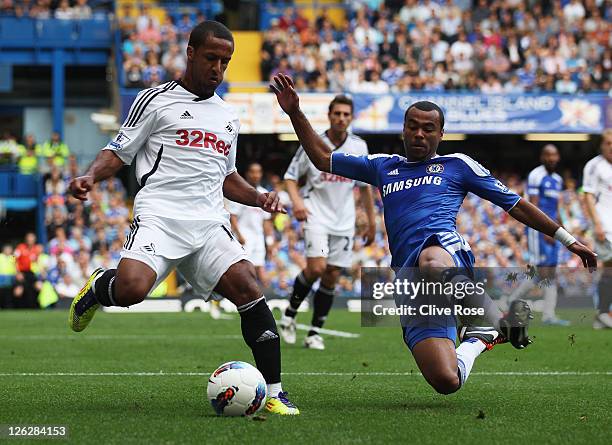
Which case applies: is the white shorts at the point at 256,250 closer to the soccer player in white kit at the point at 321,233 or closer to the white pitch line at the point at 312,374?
the soccer player in white kit at the point at 321,233

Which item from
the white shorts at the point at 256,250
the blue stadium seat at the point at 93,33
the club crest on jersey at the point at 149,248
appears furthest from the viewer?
the blue stadium seat at the point at 93,33

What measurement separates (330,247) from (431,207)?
17.2ft

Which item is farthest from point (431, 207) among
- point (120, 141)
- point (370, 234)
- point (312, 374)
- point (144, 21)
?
point (144, 21)

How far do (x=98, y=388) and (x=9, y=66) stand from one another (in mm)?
24635

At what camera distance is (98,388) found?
26.7 feet

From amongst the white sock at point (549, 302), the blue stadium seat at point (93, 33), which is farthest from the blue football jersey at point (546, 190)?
the blue stadium seat at point (93, 33)

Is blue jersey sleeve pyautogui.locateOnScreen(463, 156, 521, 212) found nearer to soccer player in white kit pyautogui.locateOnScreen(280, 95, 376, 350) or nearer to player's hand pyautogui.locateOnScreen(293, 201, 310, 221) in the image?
player's hand pyautogui.locateOnScreen(293, 201, 310, 221)

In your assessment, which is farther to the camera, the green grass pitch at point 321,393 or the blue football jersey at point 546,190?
the blue football jersey at point 546,190

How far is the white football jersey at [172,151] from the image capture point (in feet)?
22.8

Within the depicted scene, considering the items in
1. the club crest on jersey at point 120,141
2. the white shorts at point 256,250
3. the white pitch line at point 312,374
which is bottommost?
the white shorts at point 256,250

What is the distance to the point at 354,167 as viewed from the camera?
24.4 ft

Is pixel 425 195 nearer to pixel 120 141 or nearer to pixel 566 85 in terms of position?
pixel 120 141

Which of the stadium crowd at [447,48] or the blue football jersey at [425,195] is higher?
the stadium crowd at [447,48]

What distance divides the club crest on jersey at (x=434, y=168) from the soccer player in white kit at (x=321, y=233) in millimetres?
4737
